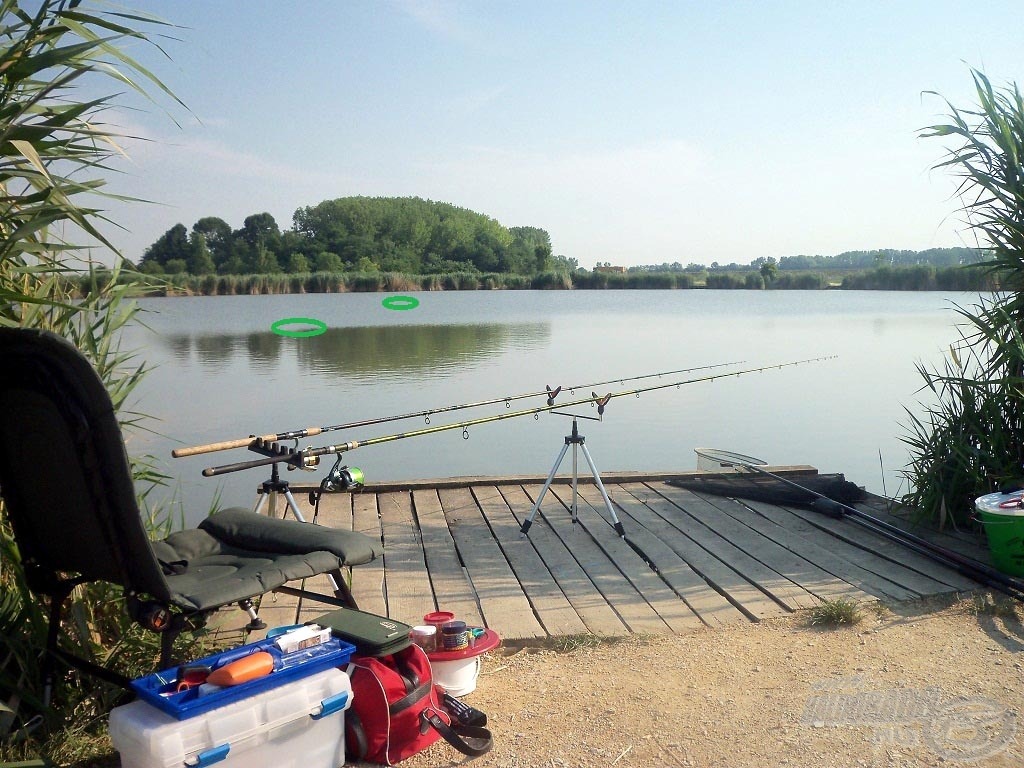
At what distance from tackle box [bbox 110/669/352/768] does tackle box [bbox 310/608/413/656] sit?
161 millimetres

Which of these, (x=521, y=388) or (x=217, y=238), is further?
(x=217, y=238)

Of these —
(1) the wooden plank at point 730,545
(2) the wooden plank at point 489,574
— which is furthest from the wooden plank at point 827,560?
(2) the wooden plank at point 489,574

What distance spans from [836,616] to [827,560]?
86cm

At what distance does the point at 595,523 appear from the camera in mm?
4977

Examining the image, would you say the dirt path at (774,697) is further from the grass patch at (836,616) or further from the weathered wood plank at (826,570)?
the weathered wood plank at (826,570)

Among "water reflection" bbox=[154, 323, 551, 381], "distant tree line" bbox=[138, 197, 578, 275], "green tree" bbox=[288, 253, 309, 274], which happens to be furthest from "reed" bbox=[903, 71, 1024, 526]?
"green tree" bbox=[288, 253, 309, 274]

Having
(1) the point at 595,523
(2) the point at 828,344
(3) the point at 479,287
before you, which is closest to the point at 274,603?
(1) the point at 595,523

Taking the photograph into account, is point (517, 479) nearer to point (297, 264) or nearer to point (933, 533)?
point (933, 533)

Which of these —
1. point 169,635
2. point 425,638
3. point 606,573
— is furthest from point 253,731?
point 606,573

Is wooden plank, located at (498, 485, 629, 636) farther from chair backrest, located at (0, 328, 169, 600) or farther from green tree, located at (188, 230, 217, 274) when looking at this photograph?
green tree, located at (188, 230, 217, 274)

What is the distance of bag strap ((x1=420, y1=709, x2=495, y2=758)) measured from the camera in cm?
249

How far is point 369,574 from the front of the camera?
410 cm

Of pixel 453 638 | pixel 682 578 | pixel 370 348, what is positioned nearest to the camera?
pixel 453 638

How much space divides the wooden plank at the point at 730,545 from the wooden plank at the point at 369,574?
5.67 feet
